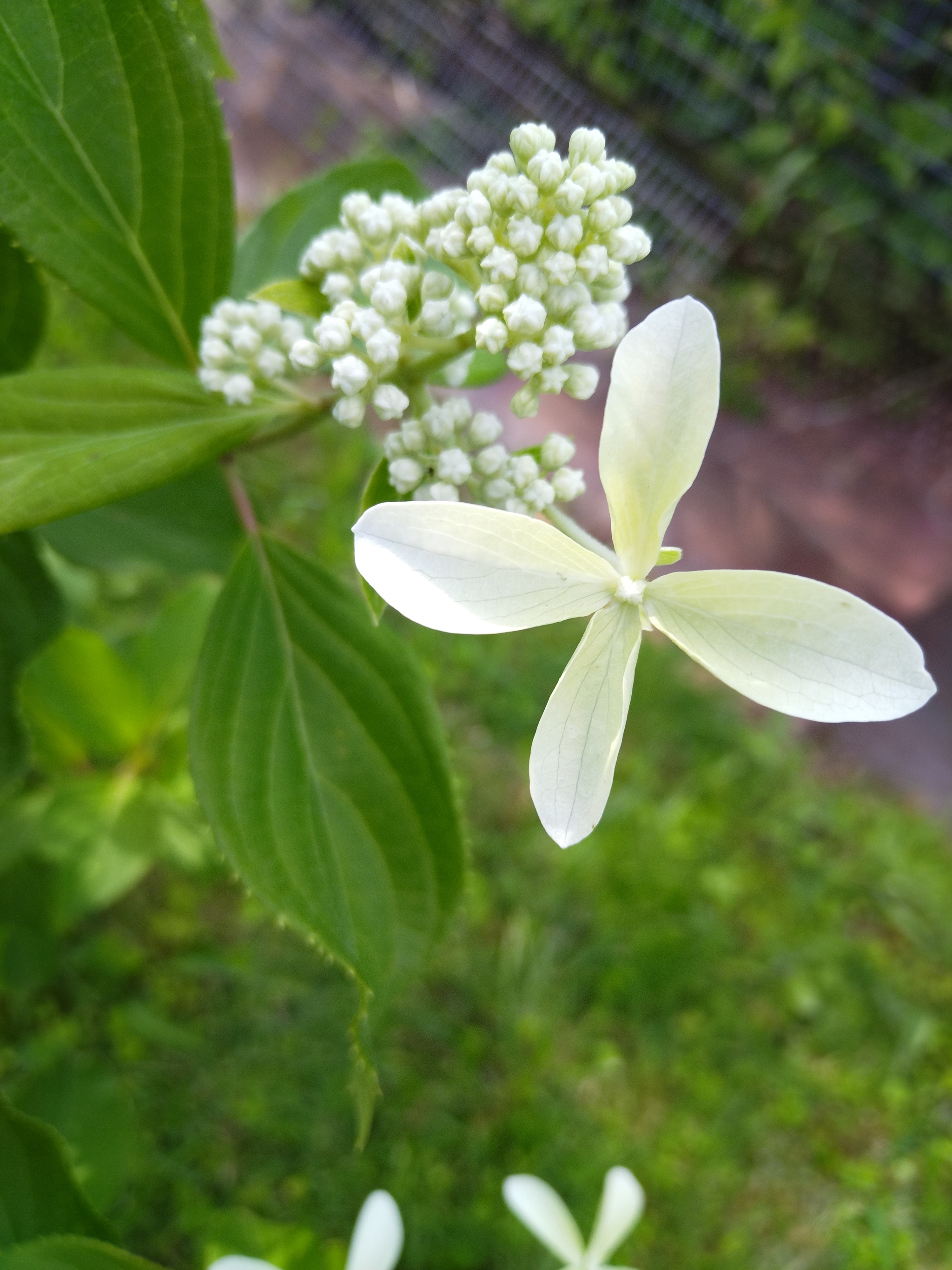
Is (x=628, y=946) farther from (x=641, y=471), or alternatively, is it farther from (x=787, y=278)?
(x=787, y=278)

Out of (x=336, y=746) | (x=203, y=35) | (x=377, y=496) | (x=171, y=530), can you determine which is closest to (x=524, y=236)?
(x=377, y=496)

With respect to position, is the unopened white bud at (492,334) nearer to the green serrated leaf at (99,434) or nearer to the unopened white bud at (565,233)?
the unopened white bud at (565,233)

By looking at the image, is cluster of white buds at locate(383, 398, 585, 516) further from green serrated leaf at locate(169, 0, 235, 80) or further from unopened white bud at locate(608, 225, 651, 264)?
green serrated leaf at locate(169, 0, 235, 80)

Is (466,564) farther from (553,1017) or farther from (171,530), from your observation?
(553,1017)

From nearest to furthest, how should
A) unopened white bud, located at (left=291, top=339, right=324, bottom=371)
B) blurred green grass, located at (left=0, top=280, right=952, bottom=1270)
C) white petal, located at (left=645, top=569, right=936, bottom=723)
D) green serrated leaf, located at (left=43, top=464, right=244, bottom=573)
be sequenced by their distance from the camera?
white petal, located at (left=645, top=569, right=936, bottom=723), unopened white bud, located at (left=291, top=339, right=324, bottom=371), green serrated leaf, located at (left=43, top=464, right=244, bottom=573), blurred green grass, located at (left=0, top=280, right=952, bottom=1270)

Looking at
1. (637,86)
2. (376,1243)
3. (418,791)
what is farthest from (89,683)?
(637,86)

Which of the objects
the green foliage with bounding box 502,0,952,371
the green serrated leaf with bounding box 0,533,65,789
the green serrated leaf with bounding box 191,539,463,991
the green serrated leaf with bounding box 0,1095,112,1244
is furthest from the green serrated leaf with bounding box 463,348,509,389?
the green foliage with bounding box 502,0,952,371

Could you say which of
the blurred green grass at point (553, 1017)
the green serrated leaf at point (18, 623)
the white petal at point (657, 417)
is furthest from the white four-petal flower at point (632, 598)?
the blurred green grass at point (553, 1017)
